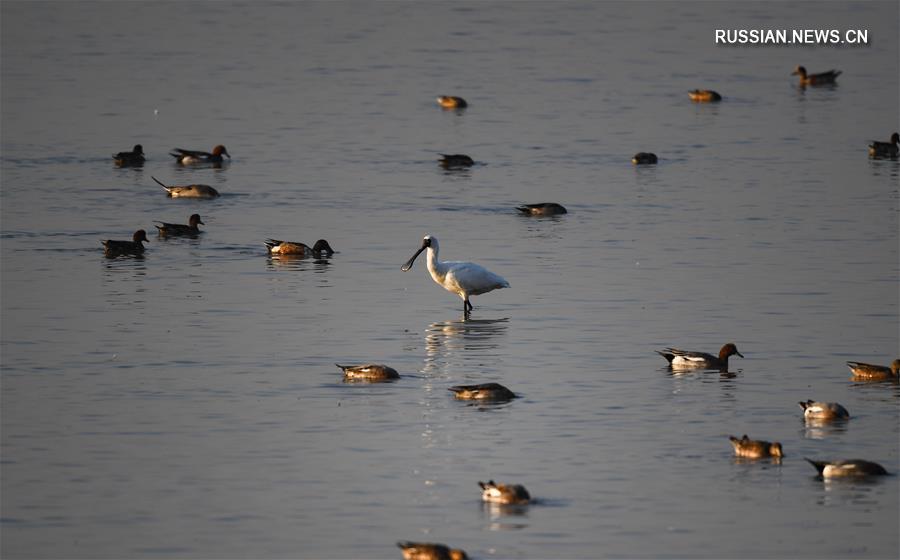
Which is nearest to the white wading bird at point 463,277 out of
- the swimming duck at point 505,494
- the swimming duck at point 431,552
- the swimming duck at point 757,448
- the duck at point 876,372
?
the duck at point 876,372

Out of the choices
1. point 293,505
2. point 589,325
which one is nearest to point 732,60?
point 589,325

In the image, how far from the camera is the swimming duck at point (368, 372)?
19.1 metres

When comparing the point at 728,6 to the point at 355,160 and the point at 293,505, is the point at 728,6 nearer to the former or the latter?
the point at 355,160

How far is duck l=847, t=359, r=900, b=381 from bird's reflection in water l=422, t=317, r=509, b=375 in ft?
13.6

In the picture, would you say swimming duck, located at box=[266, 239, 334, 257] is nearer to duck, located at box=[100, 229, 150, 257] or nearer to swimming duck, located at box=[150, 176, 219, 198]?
duck, located at box=[100, 229, 150, 257]

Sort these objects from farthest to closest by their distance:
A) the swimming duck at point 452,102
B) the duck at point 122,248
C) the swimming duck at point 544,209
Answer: the swimming duck at point 452,102 → the swimming duck at point 544,209 → the duck at point 122,248

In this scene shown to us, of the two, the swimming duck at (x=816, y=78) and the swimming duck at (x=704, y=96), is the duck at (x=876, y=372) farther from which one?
the swimming duck at (x=816, y=78)

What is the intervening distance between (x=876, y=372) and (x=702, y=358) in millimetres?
1889

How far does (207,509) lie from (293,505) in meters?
0.71

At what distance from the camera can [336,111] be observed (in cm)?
4556

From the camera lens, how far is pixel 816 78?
164ft

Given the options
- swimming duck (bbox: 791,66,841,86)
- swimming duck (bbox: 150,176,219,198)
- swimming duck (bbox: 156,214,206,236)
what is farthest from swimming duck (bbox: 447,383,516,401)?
swimming duck (bbox: 791,66,841,86)

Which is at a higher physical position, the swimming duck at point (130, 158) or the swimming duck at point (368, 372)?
the swimming duck at point (130, 158)

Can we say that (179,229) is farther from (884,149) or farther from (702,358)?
(884,149)
